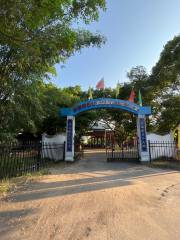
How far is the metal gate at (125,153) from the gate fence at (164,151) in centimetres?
97

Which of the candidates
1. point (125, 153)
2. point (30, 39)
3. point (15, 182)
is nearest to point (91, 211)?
point (15, 182)

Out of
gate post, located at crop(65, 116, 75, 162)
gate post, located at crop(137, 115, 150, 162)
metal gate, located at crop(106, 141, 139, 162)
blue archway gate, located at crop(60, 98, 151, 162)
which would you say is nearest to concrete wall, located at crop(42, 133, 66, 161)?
gate post, located at crop(65, 116, 75, 162)

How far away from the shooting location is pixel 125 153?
16094 millimetres

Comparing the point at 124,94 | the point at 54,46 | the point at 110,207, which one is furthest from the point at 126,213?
the point at 124,94

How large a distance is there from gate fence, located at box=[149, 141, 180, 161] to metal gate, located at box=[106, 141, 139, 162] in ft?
3.18

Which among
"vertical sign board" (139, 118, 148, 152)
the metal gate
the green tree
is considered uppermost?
the green tree

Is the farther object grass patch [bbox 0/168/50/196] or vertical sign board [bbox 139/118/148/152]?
vertical sign board [bbox 139/118/148/152]

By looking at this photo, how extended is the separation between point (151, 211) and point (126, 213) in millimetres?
525

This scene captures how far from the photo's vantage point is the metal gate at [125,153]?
1304 centimetres

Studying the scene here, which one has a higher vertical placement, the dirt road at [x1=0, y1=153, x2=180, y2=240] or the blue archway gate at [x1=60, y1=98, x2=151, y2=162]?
the blue archway gate at [x1=60, y1=98, x2=151, y2=162]

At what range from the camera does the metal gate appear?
1304 cm

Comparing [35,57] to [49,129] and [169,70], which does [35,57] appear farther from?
[169,70]

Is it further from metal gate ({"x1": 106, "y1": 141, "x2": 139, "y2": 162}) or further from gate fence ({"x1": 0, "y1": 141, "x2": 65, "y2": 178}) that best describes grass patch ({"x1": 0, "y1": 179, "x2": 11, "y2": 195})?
metal gate ({"x1": 106, "y1": 141, "x2": 139, "y2": 162})

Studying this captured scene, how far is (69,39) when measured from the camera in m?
5.82
